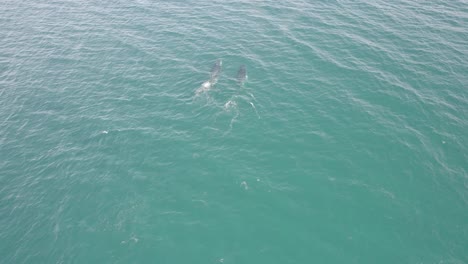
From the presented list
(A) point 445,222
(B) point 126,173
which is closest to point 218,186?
(B) point 126,173

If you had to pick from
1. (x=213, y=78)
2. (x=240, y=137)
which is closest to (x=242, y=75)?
(x=213, y=78)

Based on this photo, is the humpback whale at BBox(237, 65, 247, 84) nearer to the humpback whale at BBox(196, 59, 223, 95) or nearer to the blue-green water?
the blue-green water

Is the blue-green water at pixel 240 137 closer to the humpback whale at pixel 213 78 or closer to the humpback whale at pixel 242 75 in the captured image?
the humpback whale at pixel 213 78

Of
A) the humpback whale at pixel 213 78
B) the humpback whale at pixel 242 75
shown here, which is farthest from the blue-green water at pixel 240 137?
the humpback whale at pixel 242 75

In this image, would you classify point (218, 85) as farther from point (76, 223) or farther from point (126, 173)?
point (76, 223)

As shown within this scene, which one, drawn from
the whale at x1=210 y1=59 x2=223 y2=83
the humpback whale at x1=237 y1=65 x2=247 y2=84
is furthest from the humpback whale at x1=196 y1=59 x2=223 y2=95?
the humpback whale at x1=237 y1=65 x2=247 y2=84

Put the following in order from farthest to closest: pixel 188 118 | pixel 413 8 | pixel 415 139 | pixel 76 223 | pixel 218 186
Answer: pixel 413 8 → pixel 188 118 → pixel 415 139 → pixel 218 186 → pixel 76 223
